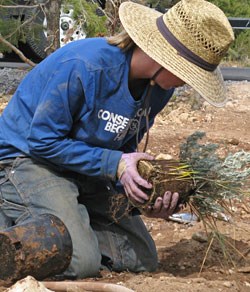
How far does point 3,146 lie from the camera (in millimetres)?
4176

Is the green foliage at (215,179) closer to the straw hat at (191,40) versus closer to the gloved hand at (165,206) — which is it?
the gloved hand at (165,206)

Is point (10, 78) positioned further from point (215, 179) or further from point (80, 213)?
point (215, 179)

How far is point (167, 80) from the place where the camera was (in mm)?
3787

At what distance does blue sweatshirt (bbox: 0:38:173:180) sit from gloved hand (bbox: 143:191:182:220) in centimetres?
26

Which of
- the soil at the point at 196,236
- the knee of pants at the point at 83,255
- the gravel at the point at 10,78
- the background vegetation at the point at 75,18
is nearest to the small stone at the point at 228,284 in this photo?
the soil at the point at 196,236

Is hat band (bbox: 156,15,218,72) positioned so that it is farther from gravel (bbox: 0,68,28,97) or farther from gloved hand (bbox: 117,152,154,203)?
gravel (bbox: 0,68,28,97)

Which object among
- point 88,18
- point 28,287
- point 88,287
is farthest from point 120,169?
point 88,18

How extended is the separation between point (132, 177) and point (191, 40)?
681 millimetres

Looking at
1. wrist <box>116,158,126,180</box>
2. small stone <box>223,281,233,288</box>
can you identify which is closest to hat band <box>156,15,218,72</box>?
wrist <box>116,158,126,180</box>

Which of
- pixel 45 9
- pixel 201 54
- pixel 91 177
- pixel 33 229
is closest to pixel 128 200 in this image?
pixel 91 177

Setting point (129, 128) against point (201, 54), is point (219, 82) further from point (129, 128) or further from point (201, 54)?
point (129, 128)

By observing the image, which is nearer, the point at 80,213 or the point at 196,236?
the point at 80,213

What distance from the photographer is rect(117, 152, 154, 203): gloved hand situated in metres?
3.79

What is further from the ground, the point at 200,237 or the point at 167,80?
the point at 167,80
